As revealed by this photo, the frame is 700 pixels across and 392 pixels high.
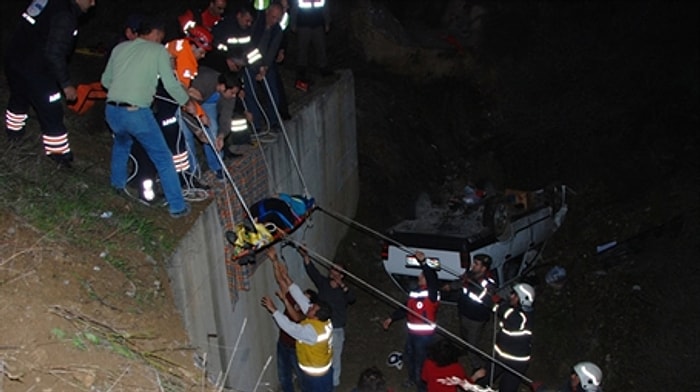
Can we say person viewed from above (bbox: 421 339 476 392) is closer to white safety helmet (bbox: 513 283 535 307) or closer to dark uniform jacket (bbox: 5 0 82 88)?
white safety helmet (bbox: 513 283 535 307)

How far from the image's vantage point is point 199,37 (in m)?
7.30

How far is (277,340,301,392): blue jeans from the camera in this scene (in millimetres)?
7597

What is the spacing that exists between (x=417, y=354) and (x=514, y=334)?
4.56 ft

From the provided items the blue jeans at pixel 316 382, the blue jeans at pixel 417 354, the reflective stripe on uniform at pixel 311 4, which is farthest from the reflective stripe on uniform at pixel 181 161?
the reflective stripe on uniform at pixel 311 4

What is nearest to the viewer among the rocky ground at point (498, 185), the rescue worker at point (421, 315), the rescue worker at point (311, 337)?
the rocky ground at point (498, 185)

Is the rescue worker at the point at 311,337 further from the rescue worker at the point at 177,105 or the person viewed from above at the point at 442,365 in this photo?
the rescue worker at the point at 177,105

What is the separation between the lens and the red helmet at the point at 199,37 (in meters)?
7.24

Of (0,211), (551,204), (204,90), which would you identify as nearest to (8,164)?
(0,211)

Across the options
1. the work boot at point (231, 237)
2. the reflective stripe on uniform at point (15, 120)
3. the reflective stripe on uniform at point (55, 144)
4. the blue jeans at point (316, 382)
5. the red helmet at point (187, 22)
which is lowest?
the blue jeans at point (316, 382)

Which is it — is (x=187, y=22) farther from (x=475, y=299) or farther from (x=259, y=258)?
(x=475, y=299)

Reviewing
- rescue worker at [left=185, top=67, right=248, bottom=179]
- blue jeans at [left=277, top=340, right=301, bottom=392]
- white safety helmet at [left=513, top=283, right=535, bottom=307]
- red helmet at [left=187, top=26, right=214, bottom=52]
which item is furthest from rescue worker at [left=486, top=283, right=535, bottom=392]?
red helmet at [left=187, top=26, right=214, bottom=52]

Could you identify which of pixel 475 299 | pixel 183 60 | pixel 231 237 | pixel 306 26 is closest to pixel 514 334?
pixel 475 299

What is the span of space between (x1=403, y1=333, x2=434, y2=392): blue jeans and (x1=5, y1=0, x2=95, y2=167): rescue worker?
14.6 feet

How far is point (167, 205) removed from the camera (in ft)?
21.8
